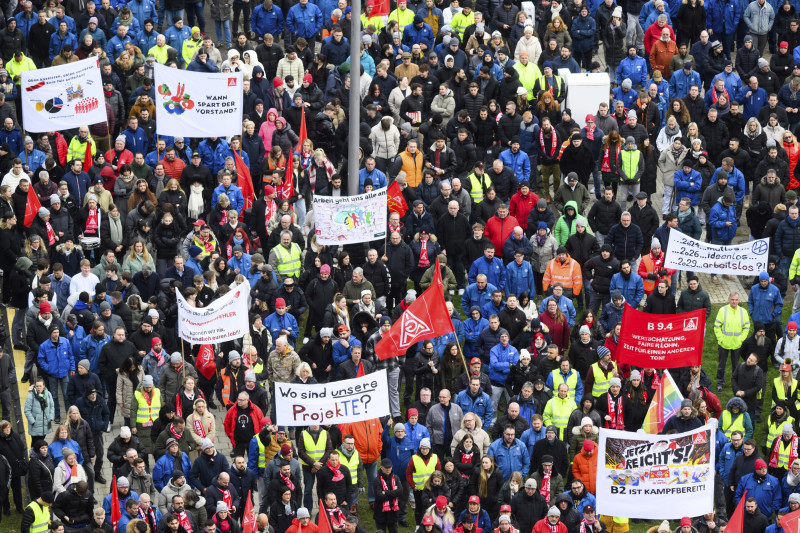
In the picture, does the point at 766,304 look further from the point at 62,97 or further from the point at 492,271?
the point at 62,97

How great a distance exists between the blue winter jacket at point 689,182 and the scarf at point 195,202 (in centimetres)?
805

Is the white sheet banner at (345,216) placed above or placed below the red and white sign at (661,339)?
above

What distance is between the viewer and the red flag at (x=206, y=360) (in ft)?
90.8

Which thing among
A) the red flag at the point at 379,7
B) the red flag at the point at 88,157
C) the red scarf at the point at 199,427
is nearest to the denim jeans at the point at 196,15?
the red flag at the point at 379,7

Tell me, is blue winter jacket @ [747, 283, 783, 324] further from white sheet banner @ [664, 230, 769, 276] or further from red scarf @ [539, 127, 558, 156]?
red scarf @ [539, 127, 558, 156]

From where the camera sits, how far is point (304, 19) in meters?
36.7

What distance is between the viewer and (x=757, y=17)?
37875 millimetres

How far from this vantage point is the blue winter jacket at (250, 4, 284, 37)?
37062 mm

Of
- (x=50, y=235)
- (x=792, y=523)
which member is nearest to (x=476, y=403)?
(x=792, y=523)

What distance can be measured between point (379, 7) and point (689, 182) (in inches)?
311

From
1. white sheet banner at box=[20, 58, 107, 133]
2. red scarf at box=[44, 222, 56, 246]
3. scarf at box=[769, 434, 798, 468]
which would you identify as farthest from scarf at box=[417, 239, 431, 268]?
scarf at box=[769, 434, 798, 468]

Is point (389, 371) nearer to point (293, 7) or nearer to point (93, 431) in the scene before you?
point (93, 431)

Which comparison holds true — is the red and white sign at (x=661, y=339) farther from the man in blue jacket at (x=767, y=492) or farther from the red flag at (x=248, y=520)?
the red flag at (x=248, y=520)

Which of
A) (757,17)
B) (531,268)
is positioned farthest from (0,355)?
(757,17)
